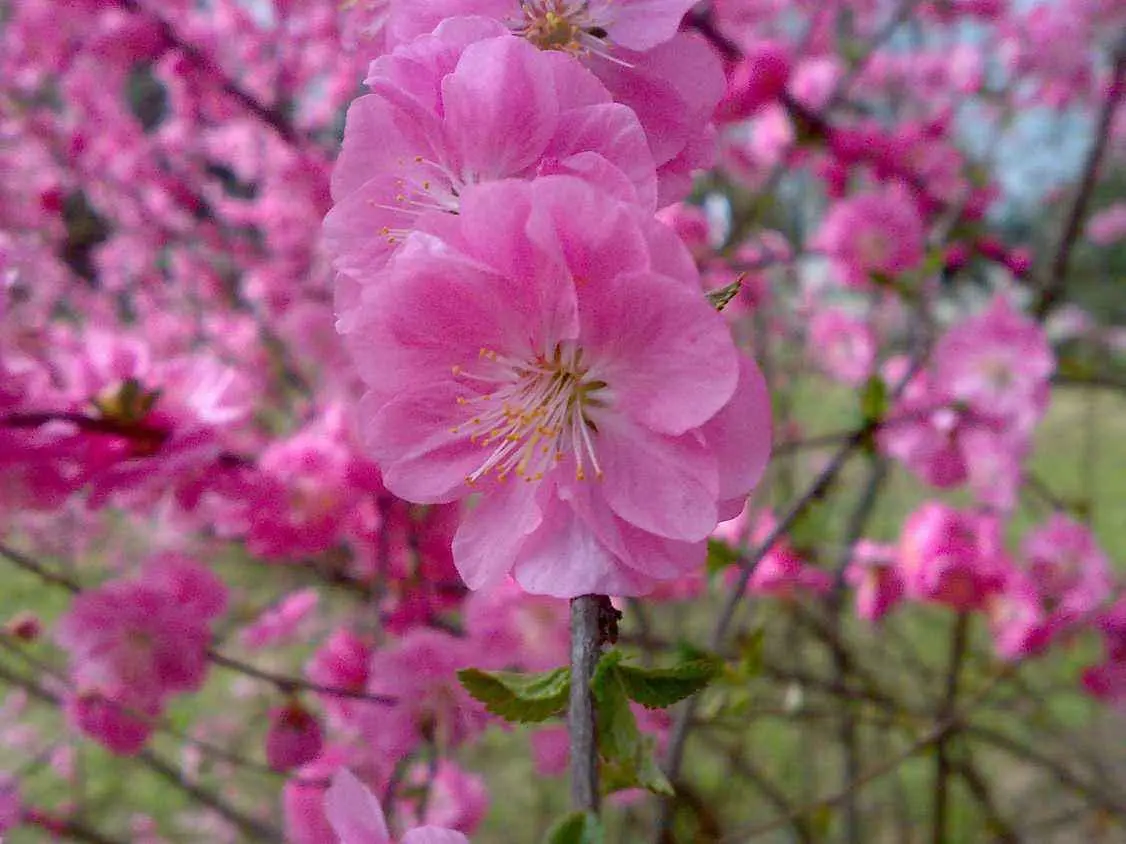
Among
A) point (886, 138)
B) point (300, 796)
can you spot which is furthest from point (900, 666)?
point (300, 796)

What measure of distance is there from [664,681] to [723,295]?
7.7 inches

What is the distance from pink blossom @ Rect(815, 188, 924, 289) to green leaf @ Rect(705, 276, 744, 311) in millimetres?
1491

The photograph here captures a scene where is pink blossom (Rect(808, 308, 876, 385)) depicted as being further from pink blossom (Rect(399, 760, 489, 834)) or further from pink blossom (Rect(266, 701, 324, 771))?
pink blossom (Rect(266, 701, 324, 771))

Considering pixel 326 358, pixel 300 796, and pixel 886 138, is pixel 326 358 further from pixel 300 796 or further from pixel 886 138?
pixel 886 138

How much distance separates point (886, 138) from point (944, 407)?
2.73ft

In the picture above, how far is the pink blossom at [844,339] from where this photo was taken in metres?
3.07

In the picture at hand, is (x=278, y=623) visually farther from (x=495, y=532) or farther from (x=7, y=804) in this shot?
(x=495, y=532)

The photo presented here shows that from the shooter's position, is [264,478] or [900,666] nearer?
[264,478]

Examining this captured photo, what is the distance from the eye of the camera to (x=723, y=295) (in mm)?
425

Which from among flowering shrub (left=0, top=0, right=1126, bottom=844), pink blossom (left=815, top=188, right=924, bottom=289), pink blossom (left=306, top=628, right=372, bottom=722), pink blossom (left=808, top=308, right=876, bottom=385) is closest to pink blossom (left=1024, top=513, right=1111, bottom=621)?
flowering shrub (left=0, top=0, right=1126, bottom=844)

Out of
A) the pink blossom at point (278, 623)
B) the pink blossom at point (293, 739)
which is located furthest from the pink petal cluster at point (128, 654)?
the pink blossom at point (278, 623)

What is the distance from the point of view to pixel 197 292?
3.51 meters

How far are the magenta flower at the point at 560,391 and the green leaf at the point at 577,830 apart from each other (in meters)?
0.10

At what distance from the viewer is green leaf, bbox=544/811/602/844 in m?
0.40
